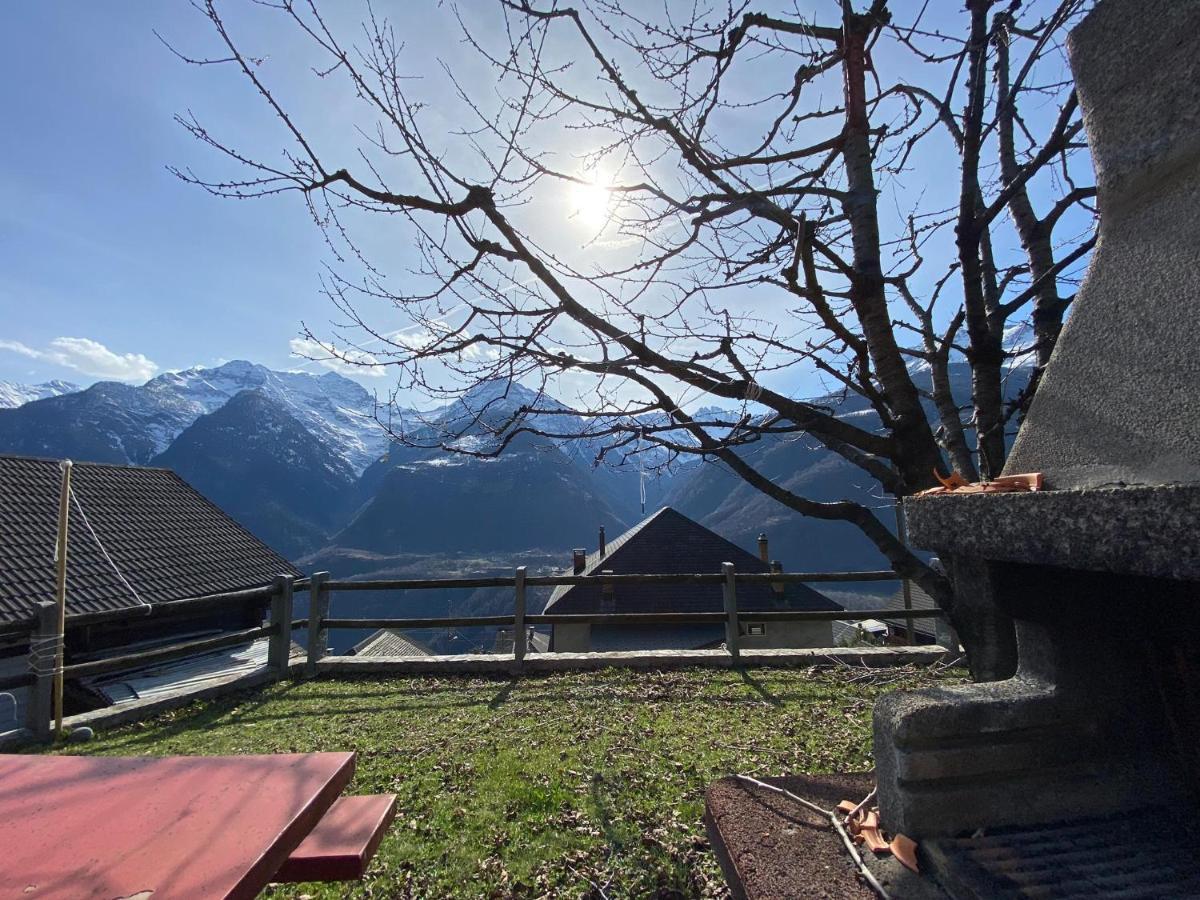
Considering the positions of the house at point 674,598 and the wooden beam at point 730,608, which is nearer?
the wooden beam at point 730,608

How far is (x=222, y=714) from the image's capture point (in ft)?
20.9

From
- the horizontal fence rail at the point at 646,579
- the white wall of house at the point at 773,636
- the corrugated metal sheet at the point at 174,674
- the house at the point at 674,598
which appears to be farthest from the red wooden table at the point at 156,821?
the white wall of house at the point at 773,636

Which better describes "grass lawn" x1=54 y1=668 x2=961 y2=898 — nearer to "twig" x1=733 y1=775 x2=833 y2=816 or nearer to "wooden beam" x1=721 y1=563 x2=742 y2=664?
"wooden beam" x1=721 y1=563 x2=742 y2=664

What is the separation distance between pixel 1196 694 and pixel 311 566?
140982mm

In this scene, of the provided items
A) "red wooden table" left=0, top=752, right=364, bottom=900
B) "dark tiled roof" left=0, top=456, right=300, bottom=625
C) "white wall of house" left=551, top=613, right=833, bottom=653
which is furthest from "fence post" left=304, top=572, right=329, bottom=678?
"white wall of house" left=551, top=613, right=833, bottom=653

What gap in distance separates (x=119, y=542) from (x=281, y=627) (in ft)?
55.8

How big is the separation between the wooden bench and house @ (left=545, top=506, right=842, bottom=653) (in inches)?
708

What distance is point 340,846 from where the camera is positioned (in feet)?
4.94

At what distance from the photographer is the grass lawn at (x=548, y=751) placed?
3.22m

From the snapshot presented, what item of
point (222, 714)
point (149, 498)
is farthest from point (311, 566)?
point (222, 714)

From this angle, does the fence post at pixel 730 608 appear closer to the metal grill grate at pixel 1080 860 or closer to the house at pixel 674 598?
the metal grill grate at pixel 1080 860

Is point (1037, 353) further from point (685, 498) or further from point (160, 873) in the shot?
point (685, 498)

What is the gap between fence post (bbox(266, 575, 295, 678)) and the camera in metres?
7.62

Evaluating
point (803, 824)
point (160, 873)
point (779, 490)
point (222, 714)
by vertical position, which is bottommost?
point (222, 714)
